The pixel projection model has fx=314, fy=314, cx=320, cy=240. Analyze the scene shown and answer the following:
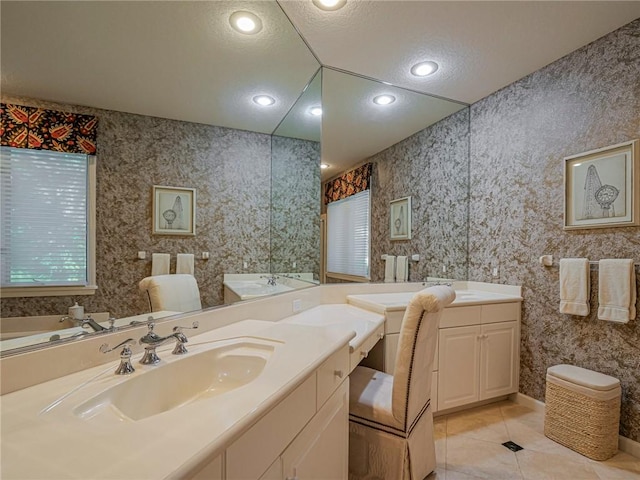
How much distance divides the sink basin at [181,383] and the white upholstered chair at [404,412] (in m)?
0.65

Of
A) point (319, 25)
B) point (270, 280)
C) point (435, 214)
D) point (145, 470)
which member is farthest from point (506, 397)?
point (319, 25)

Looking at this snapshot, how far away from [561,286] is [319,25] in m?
2.34

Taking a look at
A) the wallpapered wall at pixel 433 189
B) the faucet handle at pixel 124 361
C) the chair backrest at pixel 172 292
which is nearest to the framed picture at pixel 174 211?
the chair backrest at pixel 172 292

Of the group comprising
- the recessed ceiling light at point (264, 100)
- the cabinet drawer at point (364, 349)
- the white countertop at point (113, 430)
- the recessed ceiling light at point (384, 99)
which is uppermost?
the recessed ceiling light at point (384, 99)

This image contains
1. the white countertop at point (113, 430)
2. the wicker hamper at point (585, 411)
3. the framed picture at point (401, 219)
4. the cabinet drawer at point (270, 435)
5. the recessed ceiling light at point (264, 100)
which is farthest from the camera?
the framed picture at point (401, 219)

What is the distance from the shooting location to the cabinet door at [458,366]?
2.23 metres

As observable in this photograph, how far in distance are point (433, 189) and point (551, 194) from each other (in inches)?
36.9

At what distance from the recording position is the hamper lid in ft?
5.94

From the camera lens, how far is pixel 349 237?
257cm

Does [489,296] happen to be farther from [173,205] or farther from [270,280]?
[173,205]

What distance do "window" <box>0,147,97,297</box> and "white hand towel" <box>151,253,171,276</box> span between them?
0.20 metres

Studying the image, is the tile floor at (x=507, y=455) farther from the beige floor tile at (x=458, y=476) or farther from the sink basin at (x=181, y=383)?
the sink basin at (x=181, y=383)

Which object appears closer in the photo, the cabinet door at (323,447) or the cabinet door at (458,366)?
the cabinet door at (323,447)

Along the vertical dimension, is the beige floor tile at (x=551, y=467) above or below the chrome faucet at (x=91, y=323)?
below
